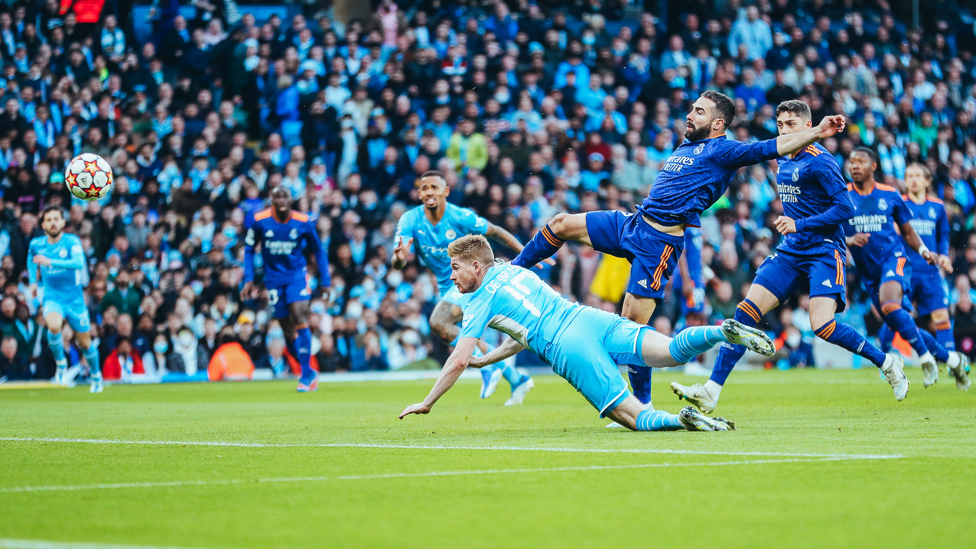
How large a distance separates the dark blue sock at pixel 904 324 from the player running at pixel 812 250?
2.45m

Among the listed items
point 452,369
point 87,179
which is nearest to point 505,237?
point 452,369

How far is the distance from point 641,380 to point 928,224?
699cm

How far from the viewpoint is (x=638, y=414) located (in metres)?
7.50

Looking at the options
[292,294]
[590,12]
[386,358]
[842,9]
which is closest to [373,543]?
[292,294]

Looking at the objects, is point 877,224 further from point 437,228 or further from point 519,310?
point 519,310

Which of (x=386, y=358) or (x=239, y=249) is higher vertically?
(x=239, y=249)

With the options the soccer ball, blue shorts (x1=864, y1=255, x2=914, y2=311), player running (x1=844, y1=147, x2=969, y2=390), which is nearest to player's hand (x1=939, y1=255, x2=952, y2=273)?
player running (x1=844, y1=147, x2=969, y2=390)

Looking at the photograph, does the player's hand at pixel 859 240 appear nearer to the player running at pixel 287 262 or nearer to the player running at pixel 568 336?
the player running at pixel 568 336

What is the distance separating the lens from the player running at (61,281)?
15594 mm

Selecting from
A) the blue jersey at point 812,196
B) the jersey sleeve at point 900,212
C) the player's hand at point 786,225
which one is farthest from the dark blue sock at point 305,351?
the player's hand at point 786,225

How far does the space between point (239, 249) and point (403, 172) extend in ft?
9.95

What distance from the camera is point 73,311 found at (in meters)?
15.9

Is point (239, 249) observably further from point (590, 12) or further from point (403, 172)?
point (590, 12)

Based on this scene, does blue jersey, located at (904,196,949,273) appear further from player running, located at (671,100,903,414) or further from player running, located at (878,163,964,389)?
player running, located at (671,100,903,414)
